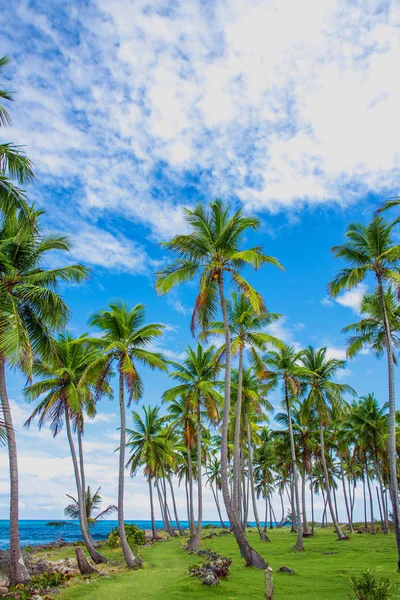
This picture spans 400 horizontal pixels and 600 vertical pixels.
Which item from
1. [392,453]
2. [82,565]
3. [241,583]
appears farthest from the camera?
A: [82,565]

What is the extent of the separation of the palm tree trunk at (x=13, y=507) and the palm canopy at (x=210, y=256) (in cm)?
773

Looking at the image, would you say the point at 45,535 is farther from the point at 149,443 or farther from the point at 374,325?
the point at 374,325

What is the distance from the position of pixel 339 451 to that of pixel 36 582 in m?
35.0

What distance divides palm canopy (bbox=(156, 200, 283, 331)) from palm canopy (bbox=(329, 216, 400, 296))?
306 cm

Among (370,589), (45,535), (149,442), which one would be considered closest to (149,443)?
(149,442)

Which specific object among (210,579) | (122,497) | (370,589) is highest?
(122,497)

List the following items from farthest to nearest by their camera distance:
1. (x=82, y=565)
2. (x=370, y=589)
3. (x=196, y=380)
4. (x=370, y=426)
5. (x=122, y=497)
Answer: (x=370, y=426), (x=196, y=380), (x=122, y=497), (x=82, y=565), (x=370, y=589)

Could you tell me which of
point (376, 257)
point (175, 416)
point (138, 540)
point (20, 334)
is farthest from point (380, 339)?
point (138, 540)

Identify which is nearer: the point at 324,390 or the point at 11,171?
the point at 11,171

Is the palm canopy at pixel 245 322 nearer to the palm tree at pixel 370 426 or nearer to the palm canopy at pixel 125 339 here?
the palm canopy at pixel 125 339

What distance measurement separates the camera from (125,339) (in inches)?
803

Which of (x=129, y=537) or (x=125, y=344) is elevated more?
(x=125, y=344)

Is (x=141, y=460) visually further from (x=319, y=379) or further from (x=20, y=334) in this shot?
(x=20, y=334)

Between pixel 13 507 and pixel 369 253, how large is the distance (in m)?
16.2
